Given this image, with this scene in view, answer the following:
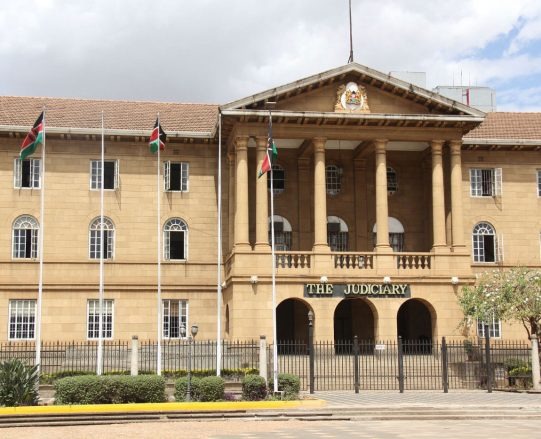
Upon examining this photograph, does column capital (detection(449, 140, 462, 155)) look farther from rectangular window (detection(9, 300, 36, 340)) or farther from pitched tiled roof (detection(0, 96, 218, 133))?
rectangular window (detection(9, 300, 36, 340))

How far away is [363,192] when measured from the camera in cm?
4409

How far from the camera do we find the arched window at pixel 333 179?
44156 mm

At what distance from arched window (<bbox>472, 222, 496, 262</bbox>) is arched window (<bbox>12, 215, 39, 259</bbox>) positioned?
71.6 ft

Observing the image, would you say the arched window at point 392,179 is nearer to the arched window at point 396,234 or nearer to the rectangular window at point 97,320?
the arched window at point 396,234

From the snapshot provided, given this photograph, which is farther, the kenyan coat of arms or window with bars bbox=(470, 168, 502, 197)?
window with bars bbox=(470, 168, 502, 197)

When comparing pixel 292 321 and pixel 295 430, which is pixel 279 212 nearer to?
pixel 292 321

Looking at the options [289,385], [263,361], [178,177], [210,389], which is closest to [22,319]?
[178,177]

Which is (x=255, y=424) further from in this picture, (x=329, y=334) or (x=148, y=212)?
(x=148, y=212)

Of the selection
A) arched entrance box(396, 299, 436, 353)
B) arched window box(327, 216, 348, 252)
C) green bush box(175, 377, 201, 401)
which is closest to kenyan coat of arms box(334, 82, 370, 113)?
arched window box(327, 216, 348, 252)

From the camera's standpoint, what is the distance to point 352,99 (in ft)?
132

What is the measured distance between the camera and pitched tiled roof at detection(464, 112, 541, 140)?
44969mm

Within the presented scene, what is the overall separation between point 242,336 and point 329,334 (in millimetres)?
3883

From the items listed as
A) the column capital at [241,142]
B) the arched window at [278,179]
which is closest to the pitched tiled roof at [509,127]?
the arched window at [278,179]

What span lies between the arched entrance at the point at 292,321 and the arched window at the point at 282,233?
8.86 feet
